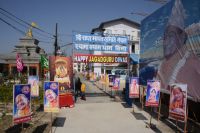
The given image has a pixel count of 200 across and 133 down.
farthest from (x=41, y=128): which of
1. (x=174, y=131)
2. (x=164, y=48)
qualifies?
(x=164, y=48)

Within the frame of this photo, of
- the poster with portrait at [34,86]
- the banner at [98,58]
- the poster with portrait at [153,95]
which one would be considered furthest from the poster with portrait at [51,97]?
the banner at [98,58]

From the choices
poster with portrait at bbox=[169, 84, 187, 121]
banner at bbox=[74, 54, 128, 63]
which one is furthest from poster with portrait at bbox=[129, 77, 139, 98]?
poster with portrait at bbox=[169, 84, 187, 121]

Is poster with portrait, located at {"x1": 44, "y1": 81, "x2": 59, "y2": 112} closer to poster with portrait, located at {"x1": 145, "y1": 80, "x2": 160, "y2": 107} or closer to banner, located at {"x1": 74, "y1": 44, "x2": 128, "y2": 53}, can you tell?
poster with portrait, located at {"x1": 145, "y1": 80, "x2": 160, "y2": 107}

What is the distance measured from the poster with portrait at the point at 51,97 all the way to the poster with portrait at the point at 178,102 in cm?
448

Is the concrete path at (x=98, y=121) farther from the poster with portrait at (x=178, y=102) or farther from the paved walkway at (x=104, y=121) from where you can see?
the poster with portrait at (x=178, y=102)

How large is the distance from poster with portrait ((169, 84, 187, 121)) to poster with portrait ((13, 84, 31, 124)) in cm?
530

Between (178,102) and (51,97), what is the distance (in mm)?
4865

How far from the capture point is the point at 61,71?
16156 mm

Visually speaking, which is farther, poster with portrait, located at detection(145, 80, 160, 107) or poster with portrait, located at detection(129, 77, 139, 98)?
poster with portrait, located at detection(129, 77, 139, 98)

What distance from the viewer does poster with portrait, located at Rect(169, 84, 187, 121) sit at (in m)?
8.95

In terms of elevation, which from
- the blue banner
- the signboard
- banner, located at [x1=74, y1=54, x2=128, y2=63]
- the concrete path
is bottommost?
the concrete path

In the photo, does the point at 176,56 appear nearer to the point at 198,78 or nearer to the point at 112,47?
the point at 198,78

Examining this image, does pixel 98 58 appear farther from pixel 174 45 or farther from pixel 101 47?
pixel 174 45

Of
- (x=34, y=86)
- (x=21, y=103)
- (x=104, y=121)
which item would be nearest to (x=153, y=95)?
(x=104, y=121)
